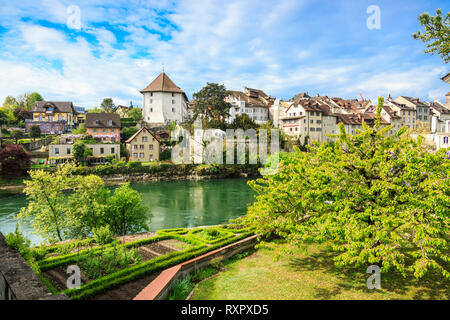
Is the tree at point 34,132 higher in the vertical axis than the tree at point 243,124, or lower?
lower

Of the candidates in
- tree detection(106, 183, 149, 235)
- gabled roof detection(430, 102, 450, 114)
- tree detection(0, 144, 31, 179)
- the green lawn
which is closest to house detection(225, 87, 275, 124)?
tree detection(0, 144, 31, 179)

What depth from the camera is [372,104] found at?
100312mm

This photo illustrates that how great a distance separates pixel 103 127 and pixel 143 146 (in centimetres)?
1429

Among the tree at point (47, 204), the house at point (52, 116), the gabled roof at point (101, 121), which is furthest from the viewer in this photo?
the house at point (52, 116)

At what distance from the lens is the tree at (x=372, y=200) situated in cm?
803

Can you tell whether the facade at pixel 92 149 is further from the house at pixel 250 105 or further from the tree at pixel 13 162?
the house at pixel 250 105

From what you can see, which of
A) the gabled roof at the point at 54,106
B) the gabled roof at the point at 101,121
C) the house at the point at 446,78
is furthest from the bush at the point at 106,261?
the gabled roof at the point at 54,106

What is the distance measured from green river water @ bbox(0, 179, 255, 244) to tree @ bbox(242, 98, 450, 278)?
14.5m

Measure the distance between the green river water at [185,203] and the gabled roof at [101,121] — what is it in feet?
80.1

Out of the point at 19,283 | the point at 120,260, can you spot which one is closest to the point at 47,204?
the point at 120,260

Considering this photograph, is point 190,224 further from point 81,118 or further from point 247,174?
point 81,118

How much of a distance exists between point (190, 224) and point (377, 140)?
20284 mm

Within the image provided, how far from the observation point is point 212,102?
68.4 m

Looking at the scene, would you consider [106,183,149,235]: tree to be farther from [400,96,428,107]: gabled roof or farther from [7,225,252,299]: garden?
[400,96,428,107]: gabled roof
